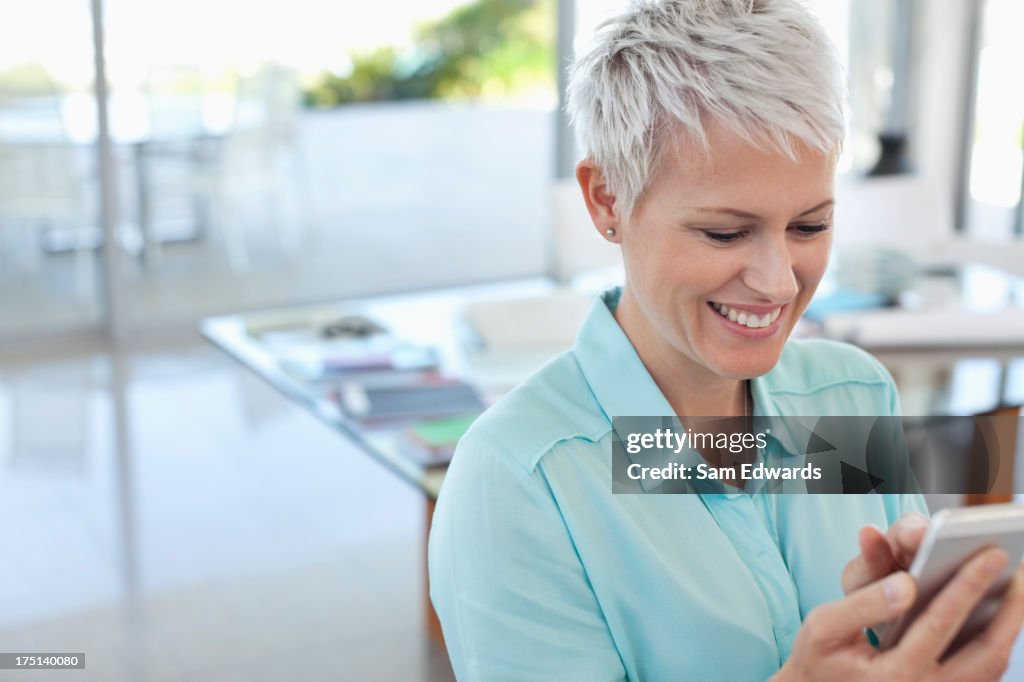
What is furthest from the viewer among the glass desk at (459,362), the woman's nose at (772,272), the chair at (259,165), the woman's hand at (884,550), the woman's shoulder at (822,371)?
the chair at (259,165)

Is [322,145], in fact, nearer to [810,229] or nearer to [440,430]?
[440,430]

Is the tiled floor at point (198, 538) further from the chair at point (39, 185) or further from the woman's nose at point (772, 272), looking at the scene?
the woman's nose at point (772, 272)

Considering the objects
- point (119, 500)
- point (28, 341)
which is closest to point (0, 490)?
point (119, 500)

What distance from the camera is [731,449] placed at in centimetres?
141

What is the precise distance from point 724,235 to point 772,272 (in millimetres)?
57

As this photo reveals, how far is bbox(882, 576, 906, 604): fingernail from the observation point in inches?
39.2

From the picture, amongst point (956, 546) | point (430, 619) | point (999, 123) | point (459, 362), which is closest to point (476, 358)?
point (459, 362)

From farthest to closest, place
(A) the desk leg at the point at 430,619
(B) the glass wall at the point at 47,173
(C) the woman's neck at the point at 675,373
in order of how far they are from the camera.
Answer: (B) the glass wall at the point at 47,173, (A) the desk leg at the point at 430,619, (C) the woman's neck at the point at 675,373

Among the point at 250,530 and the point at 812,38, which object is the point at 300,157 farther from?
the point at 812,38

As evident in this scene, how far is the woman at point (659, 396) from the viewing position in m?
1.17

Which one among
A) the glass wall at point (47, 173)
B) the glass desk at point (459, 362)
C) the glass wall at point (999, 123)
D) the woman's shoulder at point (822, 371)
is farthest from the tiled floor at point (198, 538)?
the glass wall at point (999, 123)

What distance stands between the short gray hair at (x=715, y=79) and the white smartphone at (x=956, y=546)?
1.20 feet

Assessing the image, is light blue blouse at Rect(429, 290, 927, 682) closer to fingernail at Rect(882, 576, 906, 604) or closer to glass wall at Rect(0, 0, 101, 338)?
fingernail at Rect(882, 576, 906, 604)

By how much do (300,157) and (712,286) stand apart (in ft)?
15.3
